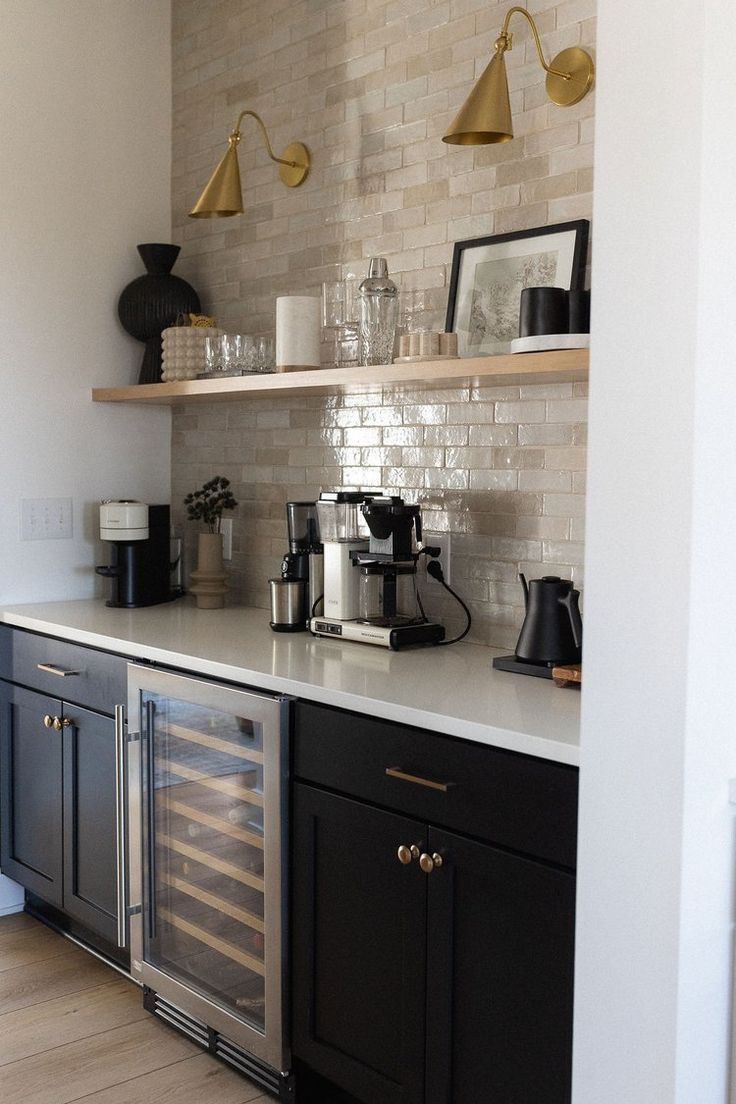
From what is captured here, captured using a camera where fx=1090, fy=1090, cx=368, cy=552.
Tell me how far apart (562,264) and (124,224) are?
1753 mm

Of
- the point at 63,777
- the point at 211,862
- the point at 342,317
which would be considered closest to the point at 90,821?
the point at 63,777

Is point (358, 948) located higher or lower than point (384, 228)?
lower

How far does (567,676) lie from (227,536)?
163cm

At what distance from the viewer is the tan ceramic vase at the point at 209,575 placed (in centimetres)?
329

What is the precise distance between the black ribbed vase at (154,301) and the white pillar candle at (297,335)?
2.24 ft

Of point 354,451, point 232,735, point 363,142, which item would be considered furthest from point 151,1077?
point 363,142

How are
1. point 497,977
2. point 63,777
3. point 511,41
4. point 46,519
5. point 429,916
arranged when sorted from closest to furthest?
point 497,977 < point 429,916 < point 511,41 < point 63,777 < point 46,519

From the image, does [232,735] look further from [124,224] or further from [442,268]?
[124,224]

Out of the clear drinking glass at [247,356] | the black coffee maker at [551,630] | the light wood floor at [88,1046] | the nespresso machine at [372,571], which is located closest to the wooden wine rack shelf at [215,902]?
the light wood floor at [88,1046]

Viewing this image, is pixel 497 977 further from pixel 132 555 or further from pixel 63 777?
pixel 132 555

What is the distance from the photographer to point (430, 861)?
6.21 feet

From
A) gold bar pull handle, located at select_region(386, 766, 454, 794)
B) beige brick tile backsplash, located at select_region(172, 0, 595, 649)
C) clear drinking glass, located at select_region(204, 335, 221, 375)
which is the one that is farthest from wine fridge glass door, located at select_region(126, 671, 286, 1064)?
clear drinking glass, located at select_region(204, 335, 221, 375)

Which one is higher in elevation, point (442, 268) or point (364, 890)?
point (442, 268)

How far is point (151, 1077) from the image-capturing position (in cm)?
243
